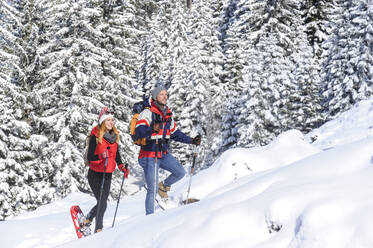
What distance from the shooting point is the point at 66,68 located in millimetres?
18078

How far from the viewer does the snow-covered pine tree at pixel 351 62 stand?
2555cm

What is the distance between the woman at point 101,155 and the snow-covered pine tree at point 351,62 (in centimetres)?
2154

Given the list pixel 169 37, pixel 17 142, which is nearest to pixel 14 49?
pixel 17 142

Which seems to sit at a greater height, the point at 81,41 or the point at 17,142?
the point at 81,41

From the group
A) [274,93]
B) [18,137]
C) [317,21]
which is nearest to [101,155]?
[18,137]

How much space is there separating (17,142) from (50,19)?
5988 mm

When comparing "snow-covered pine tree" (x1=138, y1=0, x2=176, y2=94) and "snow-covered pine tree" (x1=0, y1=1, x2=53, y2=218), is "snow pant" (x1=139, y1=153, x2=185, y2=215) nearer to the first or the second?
"snow-covered pine tree" (x1=0, y1=1, x2=53, y2=218)

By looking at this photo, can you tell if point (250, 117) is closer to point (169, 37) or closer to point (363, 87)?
point (363, 87)

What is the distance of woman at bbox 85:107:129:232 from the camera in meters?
6.72

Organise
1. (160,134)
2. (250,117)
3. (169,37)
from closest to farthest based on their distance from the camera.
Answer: (160,134) → (250,117) → (169,37)

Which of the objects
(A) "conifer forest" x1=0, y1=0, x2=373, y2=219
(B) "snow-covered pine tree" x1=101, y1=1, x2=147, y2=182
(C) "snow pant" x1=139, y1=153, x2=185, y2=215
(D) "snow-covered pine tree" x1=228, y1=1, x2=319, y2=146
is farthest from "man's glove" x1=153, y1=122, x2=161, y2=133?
(D) "snow-covered pine tree" x1=228, y1=1, x2=319, y2=146

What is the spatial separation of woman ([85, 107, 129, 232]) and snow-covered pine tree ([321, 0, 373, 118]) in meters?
21.5

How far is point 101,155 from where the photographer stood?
672 centimetres

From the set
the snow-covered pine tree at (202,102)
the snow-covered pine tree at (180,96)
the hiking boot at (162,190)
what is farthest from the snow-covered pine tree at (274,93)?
the hiking boot at (162,190)
